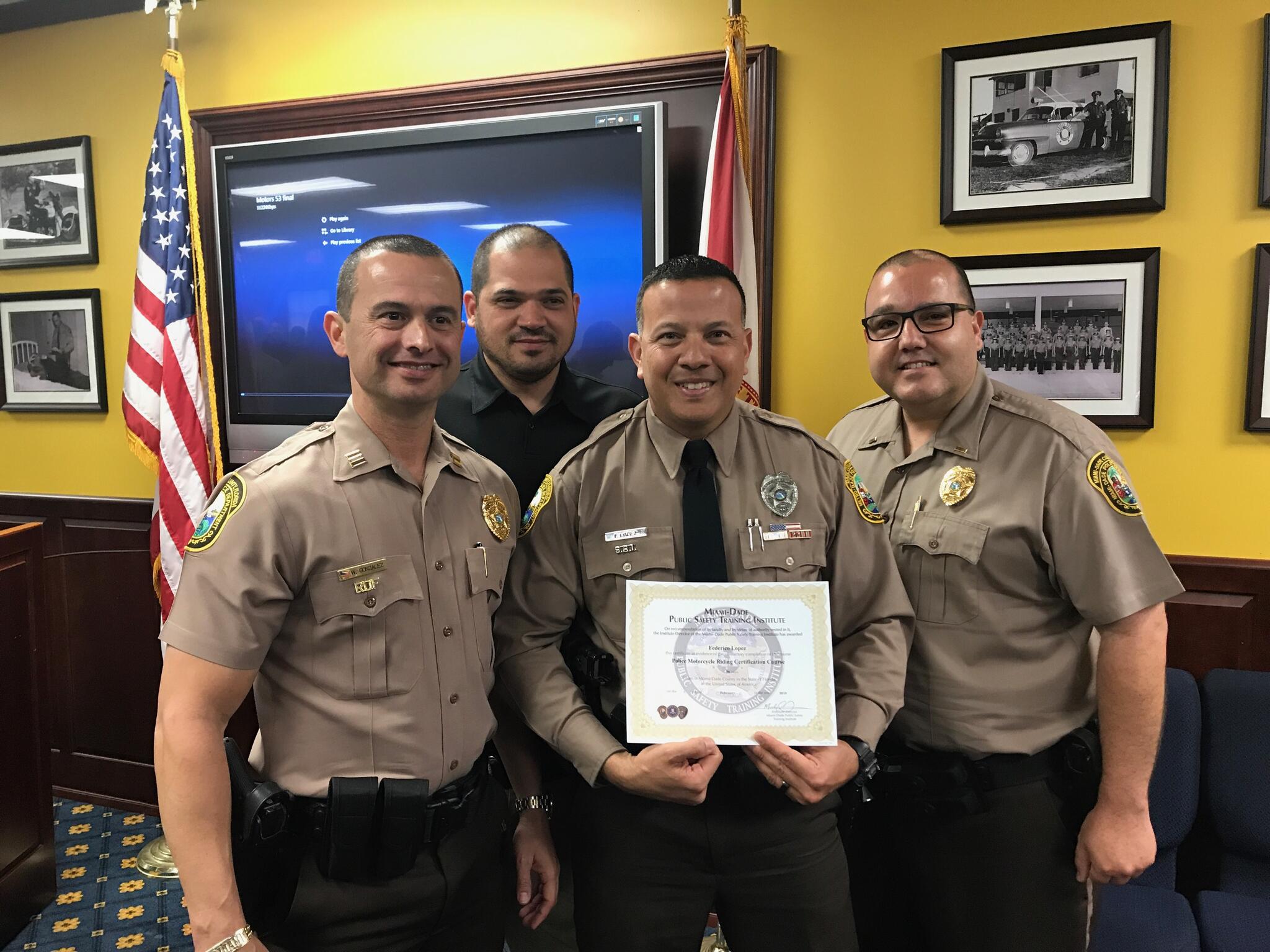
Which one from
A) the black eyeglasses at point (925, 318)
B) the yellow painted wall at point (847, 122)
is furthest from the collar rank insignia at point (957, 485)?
the yellow painted wall at point (847, 122)

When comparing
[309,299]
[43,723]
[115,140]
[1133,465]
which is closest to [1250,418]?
[1133,465]

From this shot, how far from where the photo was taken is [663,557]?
5.21 feet

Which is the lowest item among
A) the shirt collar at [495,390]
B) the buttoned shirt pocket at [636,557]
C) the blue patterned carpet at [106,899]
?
the blue patterned carpet at [106,899]

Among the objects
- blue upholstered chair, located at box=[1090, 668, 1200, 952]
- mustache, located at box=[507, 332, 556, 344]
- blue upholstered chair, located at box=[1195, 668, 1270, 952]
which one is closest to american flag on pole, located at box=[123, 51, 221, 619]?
mustache, located at box=[507, 332, 556, 344]

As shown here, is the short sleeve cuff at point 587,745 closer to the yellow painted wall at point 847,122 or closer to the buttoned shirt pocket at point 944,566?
the buttoned shirt pocket at point 944,566

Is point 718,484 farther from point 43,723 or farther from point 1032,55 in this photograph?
point 43,723

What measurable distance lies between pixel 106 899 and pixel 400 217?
2.46m

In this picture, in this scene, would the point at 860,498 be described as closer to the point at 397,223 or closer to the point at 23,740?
the point at 397,223

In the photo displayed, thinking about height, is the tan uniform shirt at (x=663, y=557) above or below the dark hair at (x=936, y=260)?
below

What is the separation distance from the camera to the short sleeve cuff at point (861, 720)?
1.51 m

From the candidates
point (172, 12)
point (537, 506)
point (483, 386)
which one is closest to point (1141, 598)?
point (537, 506)

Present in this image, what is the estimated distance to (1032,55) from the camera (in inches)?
91.7

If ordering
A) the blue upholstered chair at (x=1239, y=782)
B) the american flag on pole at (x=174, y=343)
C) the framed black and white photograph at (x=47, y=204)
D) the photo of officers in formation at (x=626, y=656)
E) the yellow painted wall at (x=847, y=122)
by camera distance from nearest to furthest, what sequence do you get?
1. the photo of officers in formation at (x=626, y=656)
2. the blue upholstered chair at (x=1239, y=782)
3. the yellow painted wall at (x=847, y=122)
4. the american flag on pole at (x=174, y=343)
5. the framed black and white photograph at (x=47, y=204)

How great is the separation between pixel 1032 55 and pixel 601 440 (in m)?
1.69
